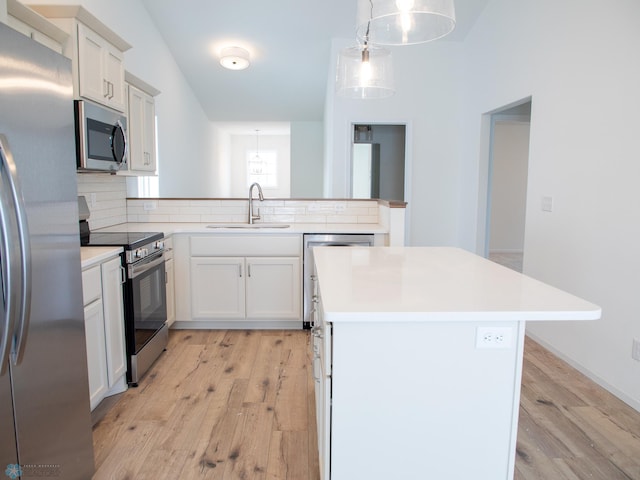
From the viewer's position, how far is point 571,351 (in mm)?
2992

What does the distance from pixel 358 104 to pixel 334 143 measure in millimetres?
522

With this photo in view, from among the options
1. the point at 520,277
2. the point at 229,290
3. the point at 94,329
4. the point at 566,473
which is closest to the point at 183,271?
the point at 229,290

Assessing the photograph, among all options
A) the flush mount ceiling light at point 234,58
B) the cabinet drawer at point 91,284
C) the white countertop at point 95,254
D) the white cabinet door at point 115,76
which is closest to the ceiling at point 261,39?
the flush mount ceiling light at point 234,58

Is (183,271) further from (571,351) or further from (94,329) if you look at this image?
(571,351)

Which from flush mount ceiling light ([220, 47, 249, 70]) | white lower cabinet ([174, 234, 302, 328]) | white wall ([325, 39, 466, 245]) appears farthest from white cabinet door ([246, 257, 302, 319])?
flush mount ceiling light ([220, 47, 249, 70])

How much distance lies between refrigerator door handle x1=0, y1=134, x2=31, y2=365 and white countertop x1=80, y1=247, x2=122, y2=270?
81cm

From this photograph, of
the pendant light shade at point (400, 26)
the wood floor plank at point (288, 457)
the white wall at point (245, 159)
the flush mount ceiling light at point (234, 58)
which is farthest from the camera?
the white wall at point (245, 159)

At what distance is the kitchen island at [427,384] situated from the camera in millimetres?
1340

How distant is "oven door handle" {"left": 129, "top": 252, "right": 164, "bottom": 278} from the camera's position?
2.54 metres

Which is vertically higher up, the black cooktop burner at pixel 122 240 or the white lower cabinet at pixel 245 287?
the black cooktop burner at pixel 122 240

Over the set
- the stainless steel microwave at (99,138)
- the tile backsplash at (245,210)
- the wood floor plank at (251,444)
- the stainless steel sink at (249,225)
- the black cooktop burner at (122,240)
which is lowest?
the wood floor plank at (251,444)

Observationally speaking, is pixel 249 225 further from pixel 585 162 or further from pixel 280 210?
pixel 585 162

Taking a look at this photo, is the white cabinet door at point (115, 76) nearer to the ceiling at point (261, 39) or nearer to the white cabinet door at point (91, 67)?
the white cabinet door at point (91, 67)

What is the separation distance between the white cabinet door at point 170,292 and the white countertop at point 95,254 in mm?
940
